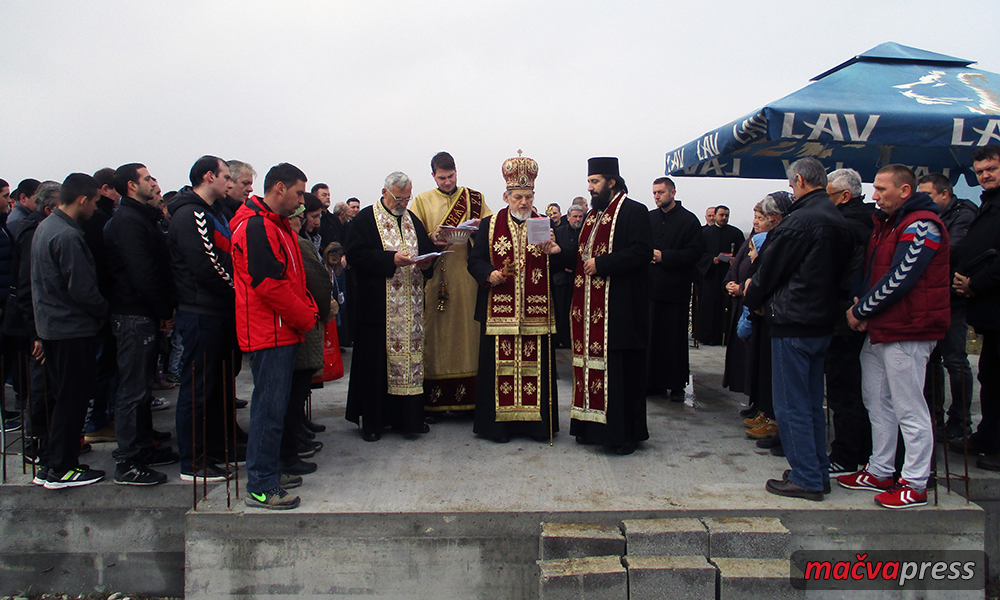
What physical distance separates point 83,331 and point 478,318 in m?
2.64

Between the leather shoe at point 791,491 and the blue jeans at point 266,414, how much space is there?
114 inches

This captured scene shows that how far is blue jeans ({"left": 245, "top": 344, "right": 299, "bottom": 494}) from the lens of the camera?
3.56m

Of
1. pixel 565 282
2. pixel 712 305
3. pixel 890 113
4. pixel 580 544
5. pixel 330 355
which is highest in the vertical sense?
pixel 890 113

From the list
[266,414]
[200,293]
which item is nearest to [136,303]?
[200,293]

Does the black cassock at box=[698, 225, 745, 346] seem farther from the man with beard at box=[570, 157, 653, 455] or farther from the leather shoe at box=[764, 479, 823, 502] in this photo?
the leather shoe at box=[764, 479, 823, 502]

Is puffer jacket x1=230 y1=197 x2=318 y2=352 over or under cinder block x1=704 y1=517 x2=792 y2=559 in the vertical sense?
over

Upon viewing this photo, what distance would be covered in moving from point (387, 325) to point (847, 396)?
10.9 ft

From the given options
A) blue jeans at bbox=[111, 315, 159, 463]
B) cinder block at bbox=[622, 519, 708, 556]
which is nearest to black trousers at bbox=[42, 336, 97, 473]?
blue jeans at bbox=[111, 315, 159, 463]

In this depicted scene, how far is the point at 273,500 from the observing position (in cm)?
354

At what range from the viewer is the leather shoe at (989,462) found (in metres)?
4.10

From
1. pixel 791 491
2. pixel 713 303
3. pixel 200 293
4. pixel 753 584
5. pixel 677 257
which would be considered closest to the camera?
pixel 753 584

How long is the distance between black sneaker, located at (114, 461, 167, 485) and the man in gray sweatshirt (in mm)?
133

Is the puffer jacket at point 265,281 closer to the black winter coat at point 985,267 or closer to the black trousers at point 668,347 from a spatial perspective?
the black trousers at point 668,347

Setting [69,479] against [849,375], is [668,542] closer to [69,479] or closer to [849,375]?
[849,375]
